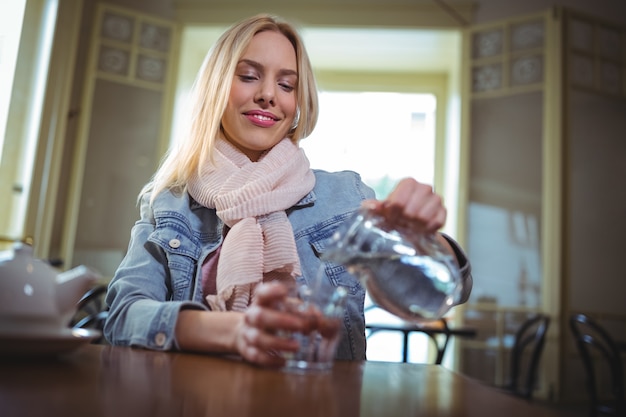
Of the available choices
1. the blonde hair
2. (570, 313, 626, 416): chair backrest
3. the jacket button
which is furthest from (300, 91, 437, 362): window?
the jacket button

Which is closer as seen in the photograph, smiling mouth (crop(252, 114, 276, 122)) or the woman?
the woman

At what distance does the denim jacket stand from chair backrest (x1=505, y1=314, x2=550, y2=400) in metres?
2.90

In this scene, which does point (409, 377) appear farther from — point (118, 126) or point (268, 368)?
point (118, 126)

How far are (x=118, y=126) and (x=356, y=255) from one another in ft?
13.9

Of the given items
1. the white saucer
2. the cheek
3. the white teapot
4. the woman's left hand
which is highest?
the cheek

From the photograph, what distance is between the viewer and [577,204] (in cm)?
425

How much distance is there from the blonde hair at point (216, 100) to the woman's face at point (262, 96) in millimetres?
21

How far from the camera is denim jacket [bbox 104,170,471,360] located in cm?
94

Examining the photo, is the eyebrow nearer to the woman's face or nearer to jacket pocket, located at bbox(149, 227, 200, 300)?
the woman's face

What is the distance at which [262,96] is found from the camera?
1208 millimetres

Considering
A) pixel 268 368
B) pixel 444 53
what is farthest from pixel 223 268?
pixel 444 53

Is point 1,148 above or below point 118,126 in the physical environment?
below

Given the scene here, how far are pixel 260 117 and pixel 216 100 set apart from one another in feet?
0.30

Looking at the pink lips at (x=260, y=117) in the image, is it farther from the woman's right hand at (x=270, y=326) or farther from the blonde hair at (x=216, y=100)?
the woman's right hand at (x=270, y=326)
